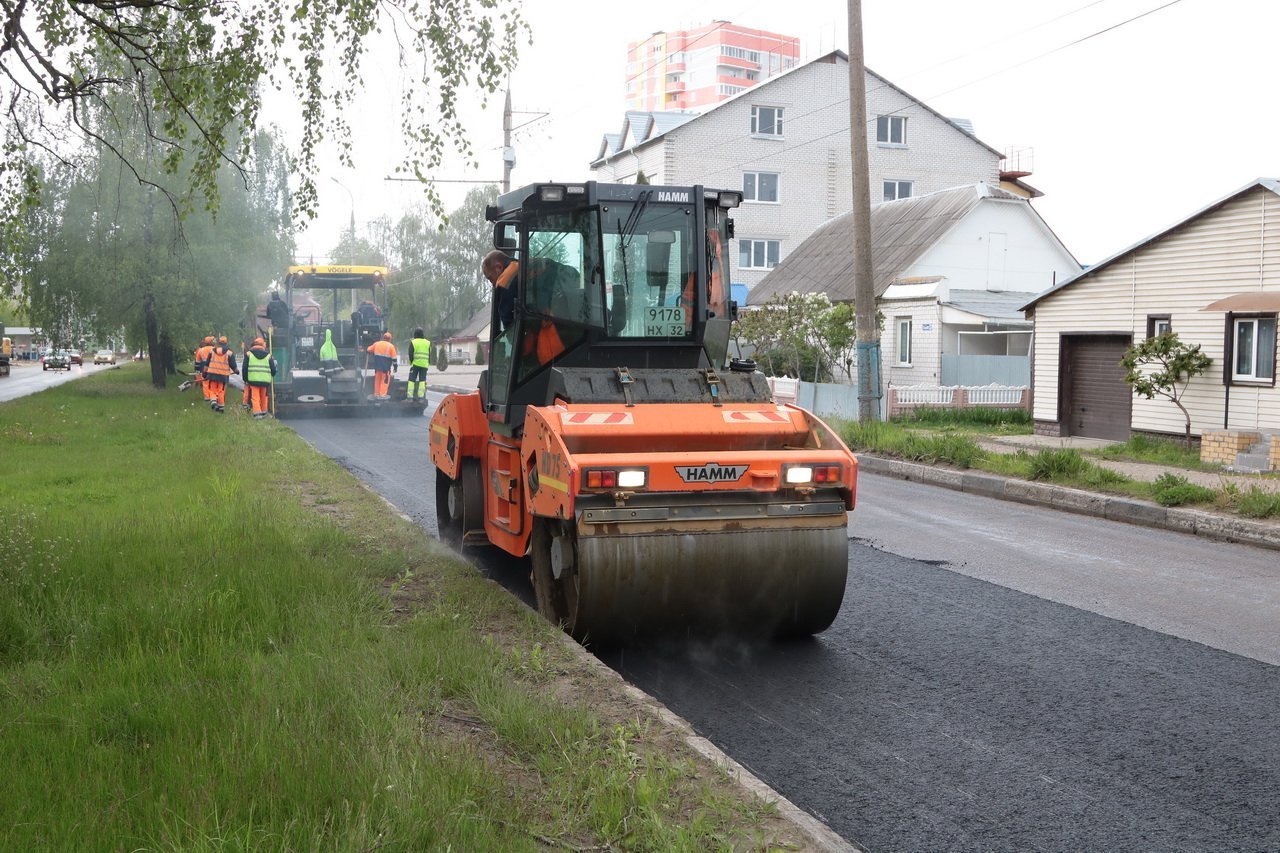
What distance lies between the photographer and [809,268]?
35906mm

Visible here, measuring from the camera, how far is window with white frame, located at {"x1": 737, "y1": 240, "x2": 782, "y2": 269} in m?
44.2

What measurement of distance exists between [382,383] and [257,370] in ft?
10.9

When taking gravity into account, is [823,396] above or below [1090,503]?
above

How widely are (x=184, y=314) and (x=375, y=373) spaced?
6542mm

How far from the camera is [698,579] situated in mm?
6078

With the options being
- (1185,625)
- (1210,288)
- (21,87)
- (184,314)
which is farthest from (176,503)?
(184,314)

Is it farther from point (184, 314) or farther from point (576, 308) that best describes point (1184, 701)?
point (184, 314)

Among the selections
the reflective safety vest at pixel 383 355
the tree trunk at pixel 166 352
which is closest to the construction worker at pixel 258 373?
the reflective safety vest at pixel 383 355

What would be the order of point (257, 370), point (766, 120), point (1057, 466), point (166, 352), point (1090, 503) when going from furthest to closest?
point (766, 120)
point (166, 352)
point (257, 370)
point (1057, 466)
point (1090, 503)

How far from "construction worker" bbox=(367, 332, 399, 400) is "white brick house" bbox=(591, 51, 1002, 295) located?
20.2 metres

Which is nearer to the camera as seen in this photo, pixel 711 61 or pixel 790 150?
pixel 790 150

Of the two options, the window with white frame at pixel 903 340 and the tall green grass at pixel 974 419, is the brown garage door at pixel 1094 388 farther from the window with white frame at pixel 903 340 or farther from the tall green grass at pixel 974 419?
the window with white frame at pixel 903 340

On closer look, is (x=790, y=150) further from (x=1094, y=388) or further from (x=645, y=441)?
(x=645, y=441)

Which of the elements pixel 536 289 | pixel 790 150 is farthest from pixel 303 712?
pixel 790 150
